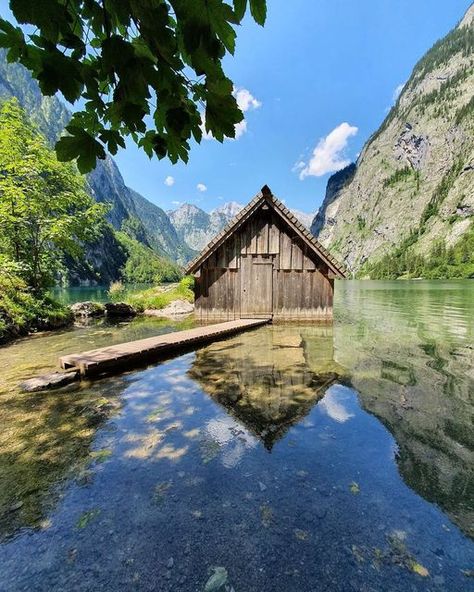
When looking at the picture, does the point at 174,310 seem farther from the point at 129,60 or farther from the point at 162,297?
the point at 129,60

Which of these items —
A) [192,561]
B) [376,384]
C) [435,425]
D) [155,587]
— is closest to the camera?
[155,587]

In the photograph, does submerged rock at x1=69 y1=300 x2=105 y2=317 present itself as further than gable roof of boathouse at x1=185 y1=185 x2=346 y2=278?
Yes

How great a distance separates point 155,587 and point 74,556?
880 mm

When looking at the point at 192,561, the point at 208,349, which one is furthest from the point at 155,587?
the point at 208,349

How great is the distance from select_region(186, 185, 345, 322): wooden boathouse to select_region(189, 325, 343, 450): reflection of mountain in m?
3.26

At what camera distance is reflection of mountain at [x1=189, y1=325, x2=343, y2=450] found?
19.3 ft

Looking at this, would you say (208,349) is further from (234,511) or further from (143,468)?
(234,511)

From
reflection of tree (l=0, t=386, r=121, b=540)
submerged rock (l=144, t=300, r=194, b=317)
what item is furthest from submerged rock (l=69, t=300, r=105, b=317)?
reflection of tree (l=0, t=386, r=121, b=540)

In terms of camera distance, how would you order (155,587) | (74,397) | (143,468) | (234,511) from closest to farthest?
(155,587), (234,511), (143,468), (74,397)

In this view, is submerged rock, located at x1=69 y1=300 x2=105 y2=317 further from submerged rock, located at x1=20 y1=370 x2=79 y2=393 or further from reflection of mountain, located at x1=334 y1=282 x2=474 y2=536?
reflection of mountain, located at x1=334 y1=282 x2=474 y2=536

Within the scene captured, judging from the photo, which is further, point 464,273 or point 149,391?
point 464,273

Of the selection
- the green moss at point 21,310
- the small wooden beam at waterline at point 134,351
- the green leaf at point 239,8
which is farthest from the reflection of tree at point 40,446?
the green moss at point 21,310

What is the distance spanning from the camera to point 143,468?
168 inches

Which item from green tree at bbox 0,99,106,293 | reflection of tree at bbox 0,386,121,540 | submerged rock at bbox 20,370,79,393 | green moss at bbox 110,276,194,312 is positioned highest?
green tree at bbox 0,99,106,293
